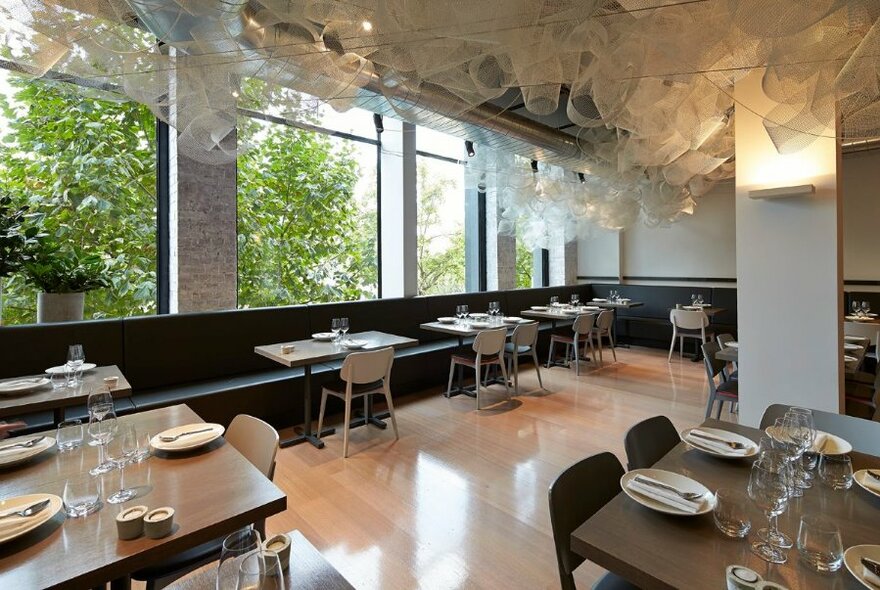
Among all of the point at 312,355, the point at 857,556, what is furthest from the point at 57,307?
the point at 857,556

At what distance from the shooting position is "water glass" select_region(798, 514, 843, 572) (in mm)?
965

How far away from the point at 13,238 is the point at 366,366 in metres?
2.71

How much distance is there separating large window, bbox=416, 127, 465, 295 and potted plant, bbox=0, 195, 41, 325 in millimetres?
4946

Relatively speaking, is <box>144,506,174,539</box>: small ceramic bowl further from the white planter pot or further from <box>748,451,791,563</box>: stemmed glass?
the white planter pot

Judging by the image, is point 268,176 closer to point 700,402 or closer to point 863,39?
point 863,39

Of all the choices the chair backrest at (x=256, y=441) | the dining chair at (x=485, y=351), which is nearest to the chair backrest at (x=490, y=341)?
the dining chair at (x=485, y=351)

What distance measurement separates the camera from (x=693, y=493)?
4.09ft

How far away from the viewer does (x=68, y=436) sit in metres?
1.52

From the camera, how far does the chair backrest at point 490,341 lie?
172 inches

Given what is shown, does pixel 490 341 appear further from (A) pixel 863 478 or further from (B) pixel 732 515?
(B) pixel 732 515

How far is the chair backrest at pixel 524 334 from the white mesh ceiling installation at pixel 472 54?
8.05 ft

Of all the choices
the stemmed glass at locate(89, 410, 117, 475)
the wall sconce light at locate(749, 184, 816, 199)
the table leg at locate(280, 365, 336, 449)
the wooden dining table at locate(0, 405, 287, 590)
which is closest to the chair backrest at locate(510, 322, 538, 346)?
the table leg at locate(280, 365, 336, 449)

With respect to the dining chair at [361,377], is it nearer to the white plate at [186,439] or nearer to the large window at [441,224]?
the white plate at [186,439]

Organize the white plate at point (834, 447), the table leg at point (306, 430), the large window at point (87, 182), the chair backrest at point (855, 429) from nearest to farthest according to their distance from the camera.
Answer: the white plate at point (834, 447) < the chair backrest at point (855, 429) < the table leg at point (306, 430) < the large window at point (87, 182)
